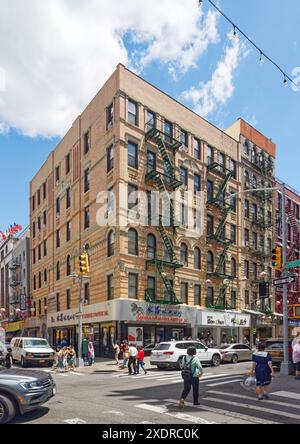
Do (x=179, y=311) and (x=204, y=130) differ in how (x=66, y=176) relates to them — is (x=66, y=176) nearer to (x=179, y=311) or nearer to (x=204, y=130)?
(x=204, y=130)

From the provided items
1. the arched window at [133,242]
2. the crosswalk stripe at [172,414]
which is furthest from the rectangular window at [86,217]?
the crosswalk stripe at [172,414]

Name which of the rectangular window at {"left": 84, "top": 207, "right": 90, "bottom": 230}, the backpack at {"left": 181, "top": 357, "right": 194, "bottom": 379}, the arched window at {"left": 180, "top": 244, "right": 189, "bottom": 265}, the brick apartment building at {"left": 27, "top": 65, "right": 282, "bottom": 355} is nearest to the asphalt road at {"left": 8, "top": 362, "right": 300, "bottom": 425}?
the backpack at {"left": 181, "top": 357, "right": 194, "bottom": 379}

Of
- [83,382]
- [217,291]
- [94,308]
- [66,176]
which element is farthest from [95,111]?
[83,382]

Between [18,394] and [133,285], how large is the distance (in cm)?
2160

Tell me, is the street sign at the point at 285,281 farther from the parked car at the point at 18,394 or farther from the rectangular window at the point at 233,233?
the rectangular window at the point at 233,233

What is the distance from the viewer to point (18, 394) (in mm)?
9602

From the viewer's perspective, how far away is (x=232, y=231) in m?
42.8

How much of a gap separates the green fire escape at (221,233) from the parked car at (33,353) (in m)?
15.5

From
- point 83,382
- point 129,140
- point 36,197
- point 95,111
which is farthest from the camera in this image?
point 36,197

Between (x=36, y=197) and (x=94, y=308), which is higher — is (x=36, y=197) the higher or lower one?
the higher one

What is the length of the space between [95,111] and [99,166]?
201 inches

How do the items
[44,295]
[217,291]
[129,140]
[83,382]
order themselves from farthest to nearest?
[44,295], [217,291], [129,140], [83,382]

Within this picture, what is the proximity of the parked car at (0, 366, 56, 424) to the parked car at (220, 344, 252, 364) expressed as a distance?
1923cm

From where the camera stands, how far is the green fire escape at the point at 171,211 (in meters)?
32.8
